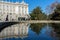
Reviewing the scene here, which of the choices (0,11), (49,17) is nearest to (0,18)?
(0,11)

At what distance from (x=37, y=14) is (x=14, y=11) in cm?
480

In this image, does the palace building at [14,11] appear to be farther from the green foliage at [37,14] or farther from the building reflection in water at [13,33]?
the building reflection in water at [13,33]

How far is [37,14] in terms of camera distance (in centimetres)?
3997

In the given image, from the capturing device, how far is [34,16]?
38969 millimetres

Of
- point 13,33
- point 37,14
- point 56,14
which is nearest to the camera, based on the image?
point 13,33

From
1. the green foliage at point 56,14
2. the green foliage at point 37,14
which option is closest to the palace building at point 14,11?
the green foliage at point 37,14

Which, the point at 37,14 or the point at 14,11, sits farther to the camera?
the point at 14,11

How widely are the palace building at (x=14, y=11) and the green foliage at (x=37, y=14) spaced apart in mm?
1392

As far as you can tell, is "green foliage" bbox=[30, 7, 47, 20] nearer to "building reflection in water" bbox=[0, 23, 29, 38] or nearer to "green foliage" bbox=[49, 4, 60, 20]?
"green foliage" bbox=[49, 4, 60, 20]

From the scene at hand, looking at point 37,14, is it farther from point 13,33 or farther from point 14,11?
point 13,33

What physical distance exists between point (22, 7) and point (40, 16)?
5868mm

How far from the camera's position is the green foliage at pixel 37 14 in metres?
38.3

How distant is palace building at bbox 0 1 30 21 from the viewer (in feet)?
126

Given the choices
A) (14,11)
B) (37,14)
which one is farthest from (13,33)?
(14,11)
